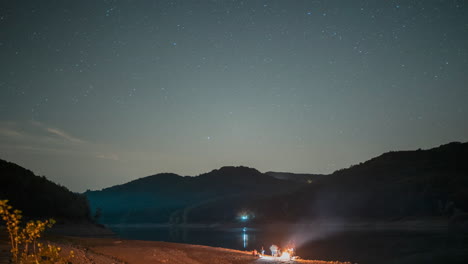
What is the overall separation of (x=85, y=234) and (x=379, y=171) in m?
145

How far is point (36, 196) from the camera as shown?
211 feet

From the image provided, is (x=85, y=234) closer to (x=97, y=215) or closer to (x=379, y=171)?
(x=97, y=215)

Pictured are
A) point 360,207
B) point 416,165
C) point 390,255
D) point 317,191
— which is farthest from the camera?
point 317,191

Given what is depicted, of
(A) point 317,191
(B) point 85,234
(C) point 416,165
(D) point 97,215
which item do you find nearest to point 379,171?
(C) point 416,165

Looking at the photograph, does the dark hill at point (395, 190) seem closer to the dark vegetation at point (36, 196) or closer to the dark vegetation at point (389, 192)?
the dark vegetation at point (389, 192)

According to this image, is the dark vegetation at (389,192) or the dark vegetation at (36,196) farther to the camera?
the dark vegetation at (389,192)

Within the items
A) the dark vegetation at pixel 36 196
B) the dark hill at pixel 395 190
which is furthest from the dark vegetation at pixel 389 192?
the dark vegetation at pixel 36 196

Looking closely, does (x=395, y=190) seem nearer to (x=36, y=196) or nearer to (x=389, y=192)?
(x=389, y=192)

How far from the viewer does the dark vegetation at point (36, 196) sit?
60.8m

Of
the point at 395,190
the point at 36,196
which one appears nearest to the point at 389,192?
the point at 395,190

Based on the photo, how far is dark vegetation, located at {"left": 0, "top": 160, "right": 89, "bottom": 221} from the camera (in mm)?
60812

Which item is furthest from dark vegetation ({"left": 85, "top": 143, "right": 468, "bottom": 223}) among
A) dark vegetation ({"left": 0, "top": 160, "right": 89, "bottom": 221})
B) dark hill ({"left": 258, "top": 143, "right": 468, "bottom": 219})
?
dark vegetation ({"left": 0, "top": 160, "right": 89, "bottom": 221})

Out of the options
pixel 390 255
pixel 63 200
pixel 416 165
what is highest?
pixel 416 165

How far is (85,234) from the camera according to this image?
2479 inches
